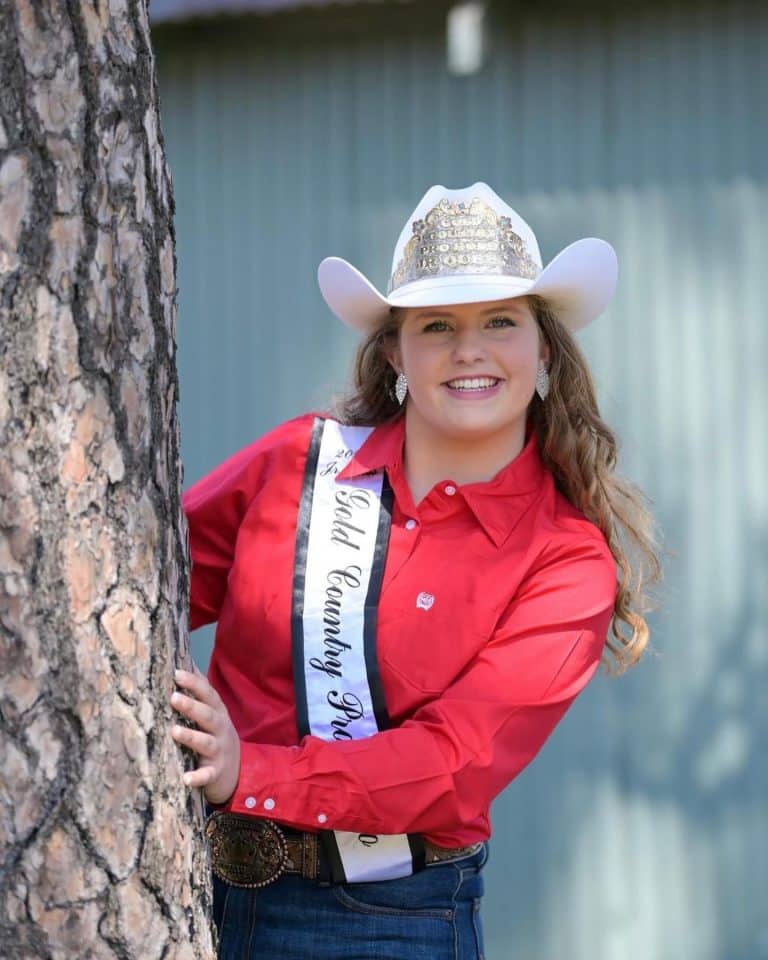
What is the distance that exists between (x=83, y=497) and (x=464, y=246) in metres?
1.19

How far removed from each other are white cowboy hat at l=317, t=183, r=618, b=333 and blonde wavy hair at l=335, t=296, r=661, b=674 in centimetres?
6

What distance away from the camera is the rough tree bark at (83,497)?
189cm

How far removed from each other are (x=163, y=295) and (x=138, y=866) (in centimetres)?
72

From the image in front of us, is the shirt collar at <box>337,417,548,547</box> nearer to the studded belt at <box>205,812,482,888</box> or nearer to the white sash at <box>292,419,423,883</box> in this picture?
the white sash at <box>292,419,423,883</box>

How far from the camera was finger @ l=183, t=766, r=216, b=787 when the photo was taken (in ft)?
7.04

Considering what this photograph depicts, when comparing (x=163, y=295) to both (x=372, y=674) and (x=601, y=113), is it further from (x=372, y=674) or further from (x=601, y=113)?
(x=601, y=113)

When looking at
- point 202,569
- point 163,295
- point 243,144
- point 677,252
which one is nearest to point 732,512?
point 677,252

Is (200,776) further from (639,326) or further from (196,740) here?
(639,326)

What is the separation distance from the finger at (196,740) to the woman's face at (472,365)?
830 millimetres

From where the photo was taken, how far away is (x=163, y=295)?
210 centimetres

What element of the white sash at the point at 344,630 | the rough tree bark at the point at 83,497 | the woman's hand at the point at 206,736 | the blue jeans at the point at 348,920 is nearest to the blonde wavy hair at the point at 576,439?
the white sash at the point at 344,630

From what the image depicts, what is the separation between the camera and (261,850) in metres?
2.67

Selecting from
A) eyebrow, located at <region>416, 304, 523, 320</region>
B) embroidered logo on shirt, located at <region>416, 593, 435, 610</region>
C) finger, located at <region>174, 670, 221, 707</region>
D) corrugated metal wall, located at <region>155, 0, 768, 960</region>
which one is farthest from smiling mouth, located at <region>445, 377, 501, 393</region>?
corrugated metal wall, located at <region>155, 0, 768, 960</region>

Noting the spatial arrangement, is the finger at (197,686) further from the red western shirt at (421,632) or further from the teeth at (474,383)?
the teeth at (474,383)
